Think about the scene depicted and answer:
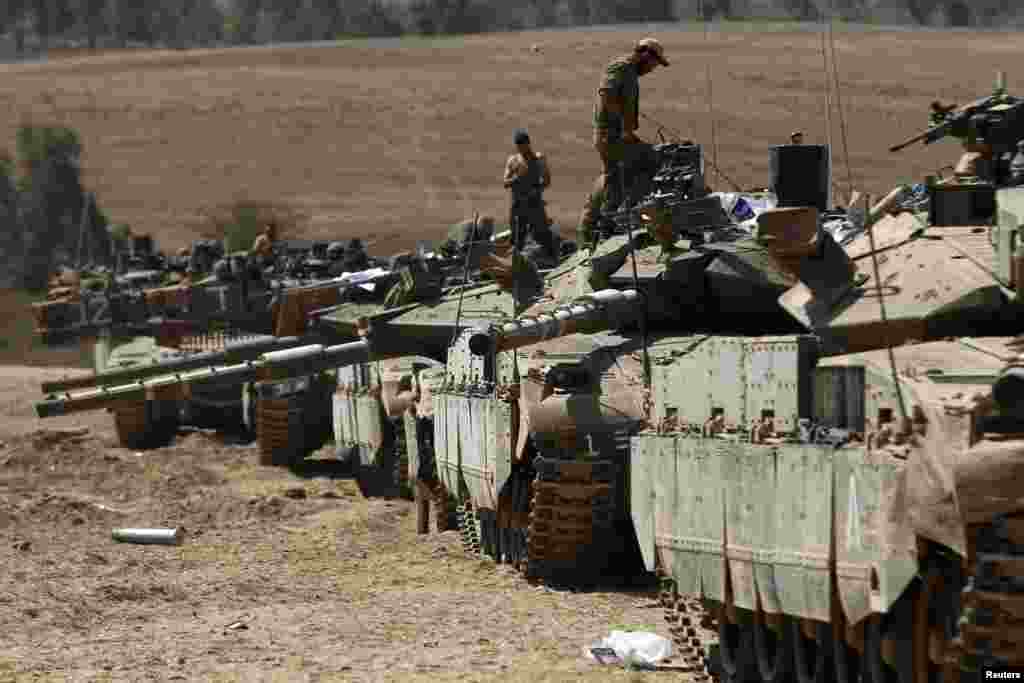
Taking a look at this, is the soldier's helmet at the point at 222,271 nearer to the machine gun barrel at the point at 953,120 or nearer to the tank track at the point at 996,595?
→ the machine gun barrel at the point at 953,120

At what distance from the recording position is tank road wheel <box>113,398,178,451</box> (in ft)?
109

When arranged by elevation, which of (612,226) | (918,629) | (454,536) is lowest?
(454,536)

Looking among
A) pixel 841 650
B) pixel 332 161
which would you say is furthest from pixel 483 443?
pixel 332 161

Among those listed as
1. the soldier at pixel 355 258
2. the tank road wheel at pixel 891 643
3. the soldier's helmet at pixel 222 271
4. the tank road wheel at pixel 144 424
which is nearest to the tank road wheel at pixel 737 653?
the tank road wheel at pixel 891 643

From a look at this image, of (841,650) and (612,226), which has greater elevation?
(612,226)

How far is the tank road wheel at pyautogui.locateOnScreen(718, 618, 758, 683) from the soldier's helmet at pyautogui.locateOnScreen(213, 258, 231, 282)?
22264mm

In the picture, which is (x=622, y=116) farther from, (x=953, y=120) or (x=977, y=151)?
(x=977, y=151)

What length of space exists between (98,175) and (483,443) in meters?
52.1

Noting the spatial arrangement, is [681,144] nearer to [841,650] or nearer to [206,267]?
[841,650]

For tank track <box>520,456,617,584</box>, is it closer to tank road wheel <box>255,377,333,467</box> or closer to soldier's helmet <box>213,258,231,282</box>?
tank road wheel <box>255,377,333,467</box>

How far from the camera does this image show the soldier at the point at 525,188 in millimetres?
25141

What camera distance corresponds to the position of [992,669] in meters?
11.1

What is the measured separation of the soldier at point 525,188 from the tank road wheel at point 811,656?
12.0 metres

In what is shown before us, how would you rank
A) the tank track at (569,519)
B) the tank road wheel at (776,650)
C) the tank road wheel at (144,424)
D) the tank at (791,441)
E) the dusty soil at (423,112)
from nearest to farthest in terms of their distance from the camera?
the tank at (791,441)
the tank road wheel at (776,650)
the tank track at (569,519)
the tank road wheel at (144,424)
the dusty soil at (423,112)
